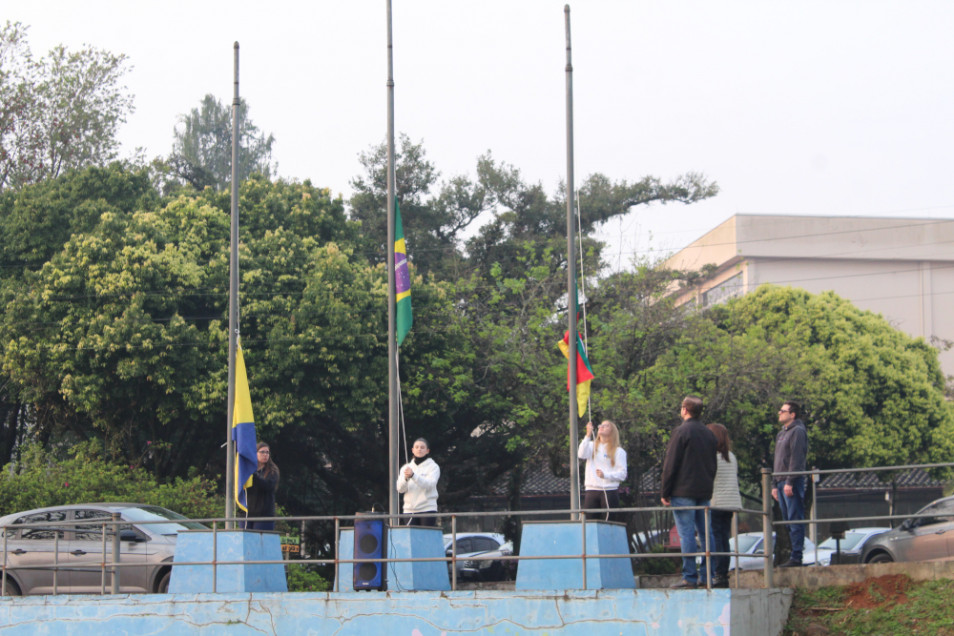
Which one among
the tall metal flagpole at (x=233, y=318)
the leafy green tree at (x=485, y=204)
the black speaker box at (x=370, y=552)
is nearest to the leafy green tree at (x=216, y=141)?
the leafy green tree at (x=485, y=204)

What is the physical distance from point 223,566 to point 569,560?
403 cm

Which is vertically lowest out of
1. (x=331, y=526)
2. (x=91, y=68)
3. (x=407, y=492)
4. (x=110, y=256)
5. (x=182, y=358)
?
(x=331, y=526)

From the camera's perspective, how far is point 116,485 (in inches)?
897

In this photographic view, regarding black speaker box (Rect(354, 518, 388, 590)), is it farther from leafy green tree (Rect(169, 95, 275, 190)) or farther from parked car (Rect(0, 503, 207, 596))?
leafy green tree (Rect(169, 95, 275, 190))

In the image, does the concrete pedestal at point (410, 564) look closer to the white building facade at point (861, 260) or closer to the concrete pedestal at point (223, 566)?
the concrete pedestal at point (223, 566)

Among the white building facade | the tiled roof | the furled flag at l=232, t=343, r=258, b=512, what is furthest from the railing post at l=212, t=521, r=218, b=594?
the white building facade

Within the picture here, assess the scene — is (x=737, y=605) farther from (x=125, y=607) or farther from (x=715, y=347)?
(x=715, y=347)

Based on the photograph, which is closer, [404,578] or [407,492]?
[404,578]

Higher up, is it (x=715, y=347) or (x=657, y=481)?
(x=715, y=347)

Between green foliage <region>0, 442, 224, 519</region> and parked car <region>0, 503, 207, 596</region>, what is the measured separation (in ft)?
18.0

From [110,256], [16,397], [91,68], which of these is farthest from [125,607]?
[91,68]

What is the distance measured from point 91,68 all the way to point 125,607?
2973cm

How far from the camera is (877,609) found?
1069 centimetres

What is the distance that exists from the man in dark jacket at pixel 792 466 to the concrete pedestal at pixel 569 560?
1.88 metres
